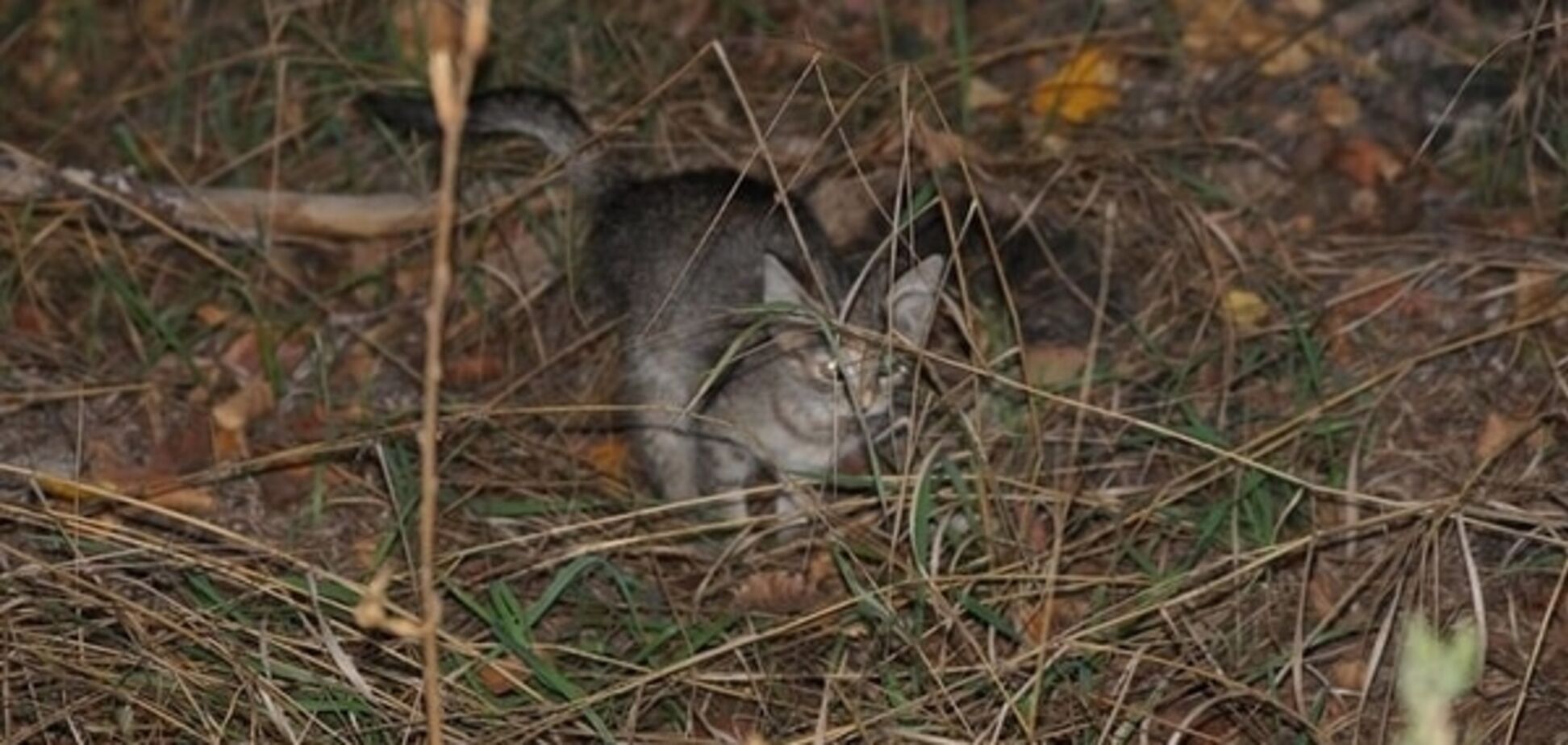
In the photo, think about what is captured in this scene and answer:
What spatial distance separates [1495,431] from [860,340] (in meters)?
1.26

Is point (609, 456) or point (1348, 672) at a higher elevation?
point (1348, 672)

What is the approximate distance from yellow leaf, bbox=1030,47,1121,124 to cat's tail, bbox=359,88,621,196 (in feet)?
3.52

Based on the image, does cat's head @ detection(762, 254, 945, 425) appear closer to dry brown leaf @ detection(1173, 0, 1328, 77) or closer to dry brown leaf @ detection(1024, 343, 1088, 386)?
dry brown leaf @ detection(1024, 343, 1088, 386)

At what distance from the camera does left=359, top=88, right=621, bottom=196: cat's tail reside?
17.8 feet

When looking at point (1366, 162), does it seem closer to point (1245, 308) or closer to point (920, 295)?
point (1245, 308)

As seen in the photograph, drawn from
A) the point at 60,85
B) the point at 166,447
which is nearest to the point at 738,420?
the point at 166,447

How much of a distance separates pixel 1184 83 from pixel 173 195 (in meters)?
2.28

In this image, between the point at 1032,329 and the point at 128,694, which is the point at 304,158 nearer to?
the point at 1032,329

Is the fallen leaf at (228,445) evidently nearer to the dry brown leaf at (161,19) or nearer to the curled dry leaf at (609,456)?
the curled dry leaf at (609,456)

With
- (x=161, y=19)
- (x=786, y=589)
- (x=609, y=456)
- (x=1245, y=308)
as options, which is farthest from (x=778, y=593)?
(x=161, y=19)

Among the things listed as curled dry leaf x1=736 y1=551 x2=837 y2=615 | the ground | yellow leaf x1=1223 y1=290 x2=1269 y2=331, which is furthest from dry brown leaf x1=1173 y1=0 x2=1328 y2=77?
curled dry leaf x1=736 y1=551 x2=837 y2=615

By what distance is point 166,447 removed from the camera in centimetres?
516

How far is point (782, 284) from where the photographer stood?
4.68 meters

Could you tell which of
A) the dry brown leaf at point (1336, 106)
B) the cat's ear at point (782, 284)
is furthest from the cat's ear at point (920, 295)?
the dry brown leaf at point (1336, 106)
